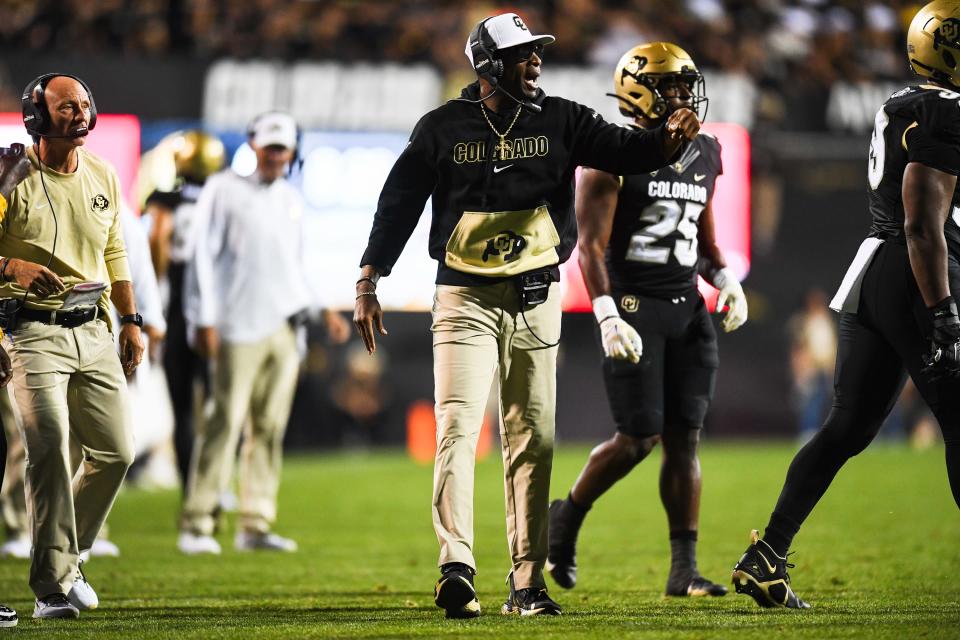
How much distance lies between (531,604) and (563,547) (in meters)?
1.17

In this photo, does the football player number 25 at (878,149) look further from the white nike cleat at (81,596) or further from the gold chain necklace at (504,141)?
the white nike cleat at (81,596)

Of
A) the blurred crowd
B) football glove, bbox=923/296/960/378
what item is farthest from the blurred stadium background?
football glove, bbox=923/296/960/378

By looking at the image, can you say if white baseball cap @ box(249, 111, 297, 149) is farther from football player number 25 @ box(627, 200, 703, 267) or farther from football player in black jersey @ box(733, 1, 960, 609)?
football player in black jersey @ box(733, 1, 960, 609)

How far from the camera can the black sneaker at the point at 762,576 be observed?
5.77 meters

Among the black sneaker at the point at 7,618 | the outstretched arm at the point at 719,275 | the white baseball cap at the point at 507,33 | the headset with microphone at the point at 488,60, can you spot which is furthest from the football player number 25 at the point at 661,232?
the black sneaker at the point at 7,618

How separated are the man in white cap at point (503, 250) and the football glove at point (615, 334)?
30 cm

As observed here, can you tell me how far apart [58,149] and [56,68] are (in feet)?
40.0

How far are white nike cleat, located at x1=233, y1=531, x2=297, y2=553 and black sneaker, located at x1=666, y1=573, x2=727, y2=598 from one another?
10.6ft

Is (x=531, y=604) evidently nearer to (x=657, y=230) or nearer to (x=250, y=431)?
(x=657, y=230)

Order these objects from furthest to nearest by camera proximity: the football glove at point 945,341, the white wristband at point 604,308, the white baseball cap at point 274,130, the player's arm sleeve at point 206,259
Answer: the white baseball cap at point 274,130
the player's arm sleeve at point 206,259
the white wristband at point 604,308
the football glove at point 945,341

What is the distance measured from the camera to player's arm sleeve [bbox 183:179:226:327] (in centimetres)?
903

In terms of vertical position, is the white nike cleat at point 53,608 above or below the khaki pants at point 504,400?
below

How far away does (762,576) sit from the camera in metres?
5.77

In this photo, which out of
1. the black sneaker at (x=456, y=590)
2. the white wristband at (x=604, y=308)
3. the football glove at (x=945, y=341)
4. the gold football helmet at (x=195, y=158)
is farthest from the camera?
the gold football helmet at (x=195, y=158)
